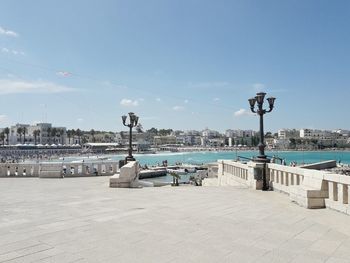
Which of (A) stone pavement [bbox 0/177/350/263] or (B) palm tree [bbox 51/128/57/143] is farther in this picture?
(B) palm tree [bbox 51/128/57/143]

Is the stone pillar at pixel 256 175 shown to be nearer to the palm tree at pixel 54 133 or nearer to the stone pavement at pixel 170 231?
the stone pavement at pixel 170 231

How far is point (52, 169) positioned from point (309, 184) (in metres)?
14.6

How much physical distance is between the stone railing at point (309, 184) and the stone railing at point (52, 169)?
1029cm

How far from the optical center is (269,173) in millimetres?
13281

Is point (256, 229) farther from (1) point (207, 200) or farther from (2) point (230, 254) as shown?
(1) point (207, 200)

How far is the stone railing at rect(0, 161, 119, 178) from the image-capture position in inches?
755

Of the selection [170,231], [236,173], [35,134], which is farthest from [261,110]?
[35,134]

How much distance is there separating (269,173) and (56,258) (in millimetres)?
10060

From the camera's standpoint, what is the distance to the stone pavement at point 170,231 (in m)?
4.88

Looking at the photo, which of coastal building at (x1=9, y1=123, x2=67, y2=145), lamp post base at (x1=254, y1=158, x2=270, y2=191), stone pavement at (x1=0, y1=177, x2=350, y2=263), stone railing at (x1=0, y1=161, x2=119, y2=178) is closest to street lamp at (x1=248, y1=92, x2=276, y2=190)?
lamp post base at (x1=254, y1=158, x2=270, y2=191)

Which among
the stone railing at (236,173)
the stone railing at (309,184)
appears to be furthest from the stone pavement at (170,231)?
the stone railing at (236,173)

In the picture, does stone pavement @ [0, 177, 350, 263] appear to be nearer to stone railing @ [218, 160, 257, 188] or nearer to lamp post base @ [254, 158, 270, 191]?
lamp post base @ [254, 158, 270, 191]

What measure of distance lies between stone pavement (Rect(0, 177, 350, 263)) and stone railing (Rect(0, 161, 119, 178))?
9.57m

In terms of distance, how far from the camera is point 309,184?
9.37 metres
